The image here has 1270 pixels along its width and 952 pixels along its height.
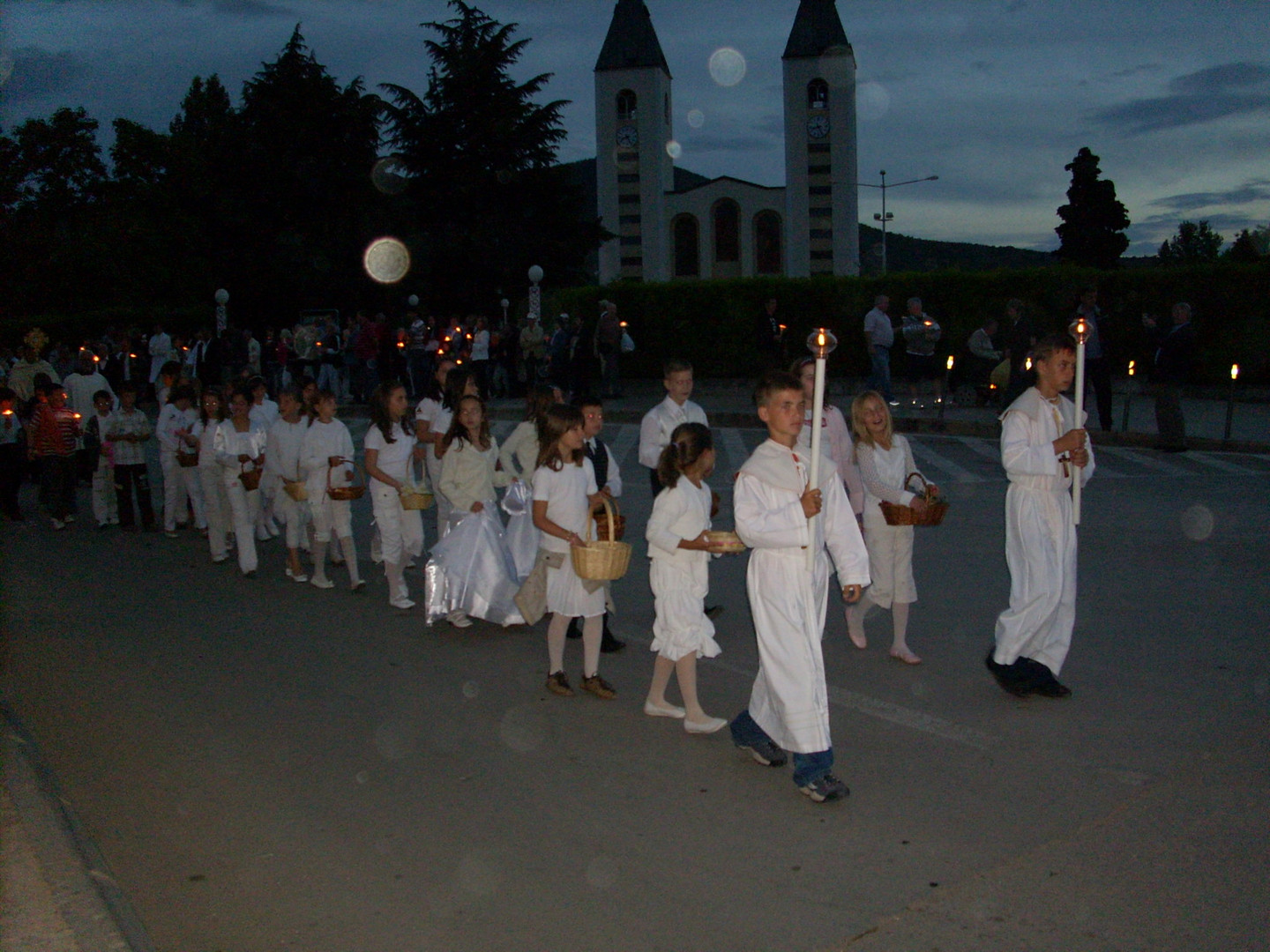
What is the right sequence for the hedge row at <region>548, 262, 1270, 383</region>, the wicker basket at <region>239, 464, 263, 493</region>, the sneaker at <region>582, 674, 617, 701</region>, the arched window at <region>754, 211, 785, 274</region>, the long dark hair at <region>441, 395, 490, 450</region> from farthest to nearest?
the arched window at <region>754, 211, 785, 274</region>, the hedge row at <region>548, 262, 1270, 383</region>, the wicker basket at <region>239, 464, 263, 493</region>, the long dark hair at <region>441, 395, 490, 450</region>, the sneaker at <region>582, 674, 617, 701</region>

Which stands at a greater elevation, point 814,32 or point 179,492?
point 814,32

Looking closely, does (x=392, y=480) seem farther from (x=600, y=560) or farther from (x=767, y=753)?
(x=767, y=753)

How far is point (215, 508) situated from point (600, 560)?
21.0ft

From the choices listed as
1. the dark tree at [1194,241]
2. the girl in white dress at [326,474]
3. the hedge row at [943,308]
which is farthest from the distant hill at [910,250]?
the girl in white dress at [326,474]

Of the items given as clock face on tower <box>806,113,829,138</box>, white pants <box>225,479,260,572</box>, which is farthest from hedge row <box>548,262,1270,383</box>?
clock face on tower <box>806,113,829,138</box>

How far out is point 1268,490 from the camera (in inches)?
549

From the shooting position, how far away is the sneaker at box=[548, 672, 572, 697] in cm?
727

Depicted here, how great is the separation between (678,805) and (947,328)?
945 inches

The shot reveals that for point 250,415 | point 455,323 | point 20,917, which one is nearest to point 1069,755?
point 20,917

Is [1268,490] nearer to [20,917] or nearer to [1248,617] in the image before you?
[1248,617]

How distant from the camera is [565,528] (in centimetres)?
751

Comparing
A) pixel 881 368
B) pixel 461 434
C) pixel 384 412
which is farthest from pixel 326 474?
pixel 881 368

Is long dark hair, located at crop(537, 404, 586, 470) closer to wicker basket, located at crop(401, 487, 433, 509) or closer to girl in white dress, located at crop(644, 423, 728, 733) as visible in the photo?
girl in white dress, located at crop(644, 423, 728, 733)

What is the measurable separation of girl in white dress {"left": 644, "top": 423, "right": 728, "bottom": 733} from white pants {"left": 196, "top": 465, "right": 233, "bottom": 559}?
6.57 m
